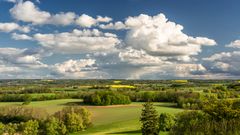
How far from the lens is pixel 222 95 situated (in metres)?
168

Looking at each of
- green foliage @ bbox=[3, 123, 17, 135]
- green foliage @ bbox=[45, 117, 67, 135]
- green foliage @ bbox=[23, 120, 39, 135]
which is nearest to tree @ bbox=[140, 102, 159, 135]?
green foliage @ bbox=[45, 117, 67, 135]

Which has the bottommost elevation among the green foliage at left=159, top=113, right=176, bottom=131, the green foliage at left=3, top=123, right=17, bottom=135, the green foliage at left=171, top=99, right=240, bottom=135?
the green foliage at left=3, top=123, right=17, bottom=135

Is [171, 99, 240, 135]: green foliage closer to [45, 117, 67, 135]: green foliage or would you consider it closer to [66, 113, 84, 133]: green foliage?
[66, 113, 84, 133]: green foliage

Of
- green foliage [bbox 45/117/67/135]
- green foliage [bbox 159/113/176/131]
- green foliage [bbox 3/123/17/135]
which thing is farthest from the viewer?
green foliage [bbox 45/117/67/135]

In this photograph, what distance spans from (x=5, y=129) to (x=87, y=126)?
81.9 ft

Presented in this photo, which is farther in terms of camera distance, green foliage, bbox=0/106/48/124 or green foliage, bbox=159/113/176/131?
green foliage, bbox=0/106/48/124

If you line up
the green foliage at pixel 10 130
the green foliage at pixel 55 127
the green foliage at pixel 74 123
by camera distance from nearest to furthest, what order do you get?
1. the green foliage at pixel 10 130
2. the green foliage at pixel 55 127
3. the green foliage at pixel 74 123

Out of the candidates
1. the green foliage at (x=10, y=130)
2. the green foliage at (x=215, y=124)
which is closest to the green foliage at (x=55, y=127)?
the green foliage at (x=10, y=130)

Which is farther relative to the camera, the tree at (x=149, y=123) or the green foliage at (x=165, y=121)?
the green foliage at (x=165, y=121)

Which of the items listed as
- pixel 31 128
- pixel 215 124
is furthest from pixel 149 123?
pixel 31 128

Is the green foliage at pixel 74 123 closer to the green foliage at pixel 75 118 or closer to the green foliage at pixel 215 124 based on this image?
the green foliage at pixel 75 118

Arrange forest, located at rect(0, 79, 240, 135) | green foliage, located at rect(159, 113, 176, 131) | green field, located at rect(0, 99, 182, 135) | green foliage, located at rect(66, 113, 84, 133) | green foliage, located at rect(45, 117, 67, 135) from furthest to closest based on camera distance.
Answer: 1. green foliage, located at rect(66, 113, 84, 133)
2. green foliage, located at rect(45, 117, 67, 135)
3. green foliage, located at rect(159, 113, 176, 131)
4. green field, located at rect(0, 99, 182, 135)
5. forest, located at rect(0, 79, 240, 135)

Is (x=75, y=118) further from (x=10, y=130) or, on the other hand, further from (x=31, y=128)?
(x=10, y=130)

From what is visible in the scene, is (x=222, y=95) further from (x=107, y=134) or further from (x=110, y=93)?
(x=107, y=134)
